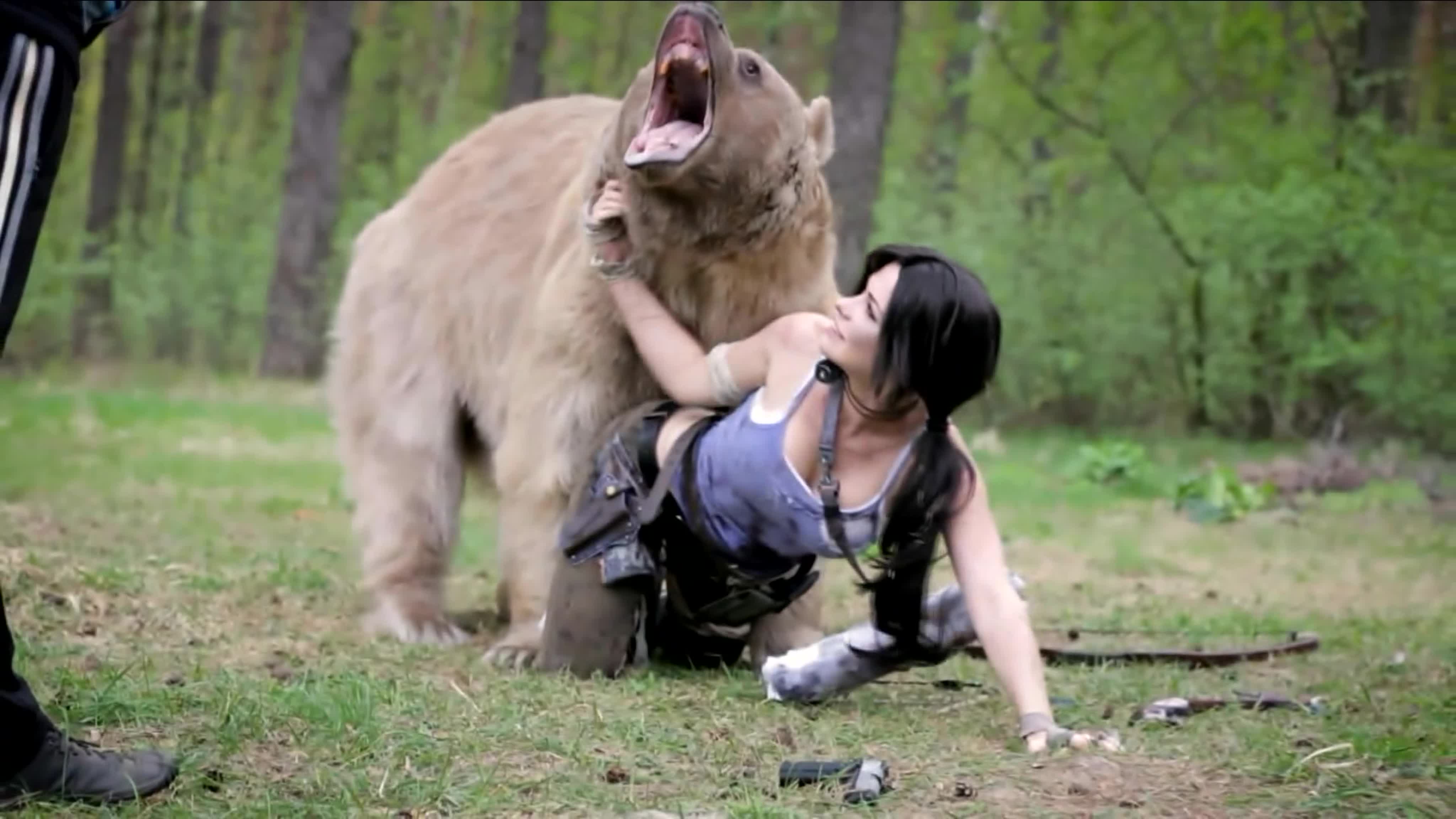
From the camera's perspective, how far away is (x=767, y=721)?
3535 mm

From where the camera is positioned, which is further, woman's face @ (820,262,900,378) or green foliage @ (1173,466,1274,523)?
green foliage @ (1173,466,1274,523)

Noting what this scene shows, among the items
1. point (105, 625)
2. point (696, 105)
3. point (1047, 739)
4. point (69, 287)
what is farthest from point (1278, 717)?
point (69, 287)

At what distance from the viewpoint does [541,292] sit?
4.75 meters

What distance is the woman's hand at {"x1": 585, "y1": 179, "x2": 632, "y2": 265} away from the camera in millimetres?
4270

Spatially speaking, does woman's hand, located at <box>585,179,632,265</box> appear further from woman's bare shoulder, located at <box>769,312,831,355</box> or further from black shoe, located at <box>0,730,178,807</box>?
black shoe, located at <box>0,730,178,807</box>

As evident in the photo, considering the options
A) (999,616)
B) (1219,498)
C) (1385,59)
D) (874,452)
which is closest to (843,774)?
(999,616)

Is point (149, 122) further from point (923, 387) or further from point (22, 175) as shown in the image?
point (22, 175)

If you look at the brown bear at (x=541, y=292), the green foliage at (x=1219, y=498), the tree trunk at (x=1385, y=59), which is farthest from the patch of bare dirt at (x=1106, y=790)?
the tree trunk at (x=1385, y=59)

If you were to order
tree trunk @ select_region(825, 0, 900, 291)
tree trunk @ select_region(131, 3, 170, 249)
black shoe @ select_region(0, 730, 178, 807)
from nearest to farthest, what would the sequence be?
black shoe @ select_region(0, 730, 178, 807) < tree trunk @ select_region(825, 0, 900, 291) < tree trunk @ select_region(131, 3, 170, 249)

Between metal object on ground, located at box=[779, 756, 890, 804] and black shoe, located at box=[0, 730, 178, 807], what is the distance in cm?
107

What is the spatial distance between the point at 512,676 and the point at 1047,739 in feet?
4.65

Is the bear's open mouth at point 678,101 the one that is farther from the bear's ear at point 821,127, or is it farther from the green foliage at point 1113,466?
the green foliage at point 1113,466

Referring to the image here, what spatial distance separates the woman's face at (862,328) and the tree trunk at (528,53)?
12588mm

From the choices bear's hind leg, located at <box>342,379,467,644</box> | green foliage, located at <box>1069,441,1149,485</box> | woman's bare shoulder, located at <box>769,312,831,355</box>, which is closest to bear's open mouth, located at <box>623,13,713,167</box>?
woman's bare shoulder, located at <box>769,312,831,355</box>
